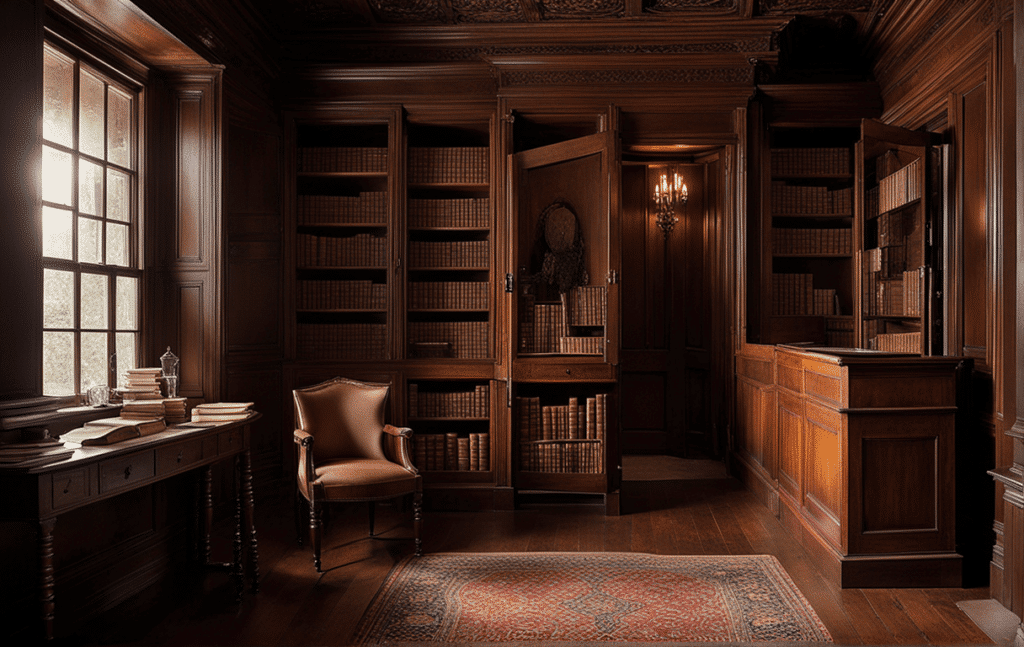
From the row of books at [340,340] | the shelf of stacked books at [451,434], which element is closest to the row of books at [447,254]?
the row of books at [340,340]

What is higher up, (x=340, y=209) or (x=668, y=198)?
(x=668, y=198)

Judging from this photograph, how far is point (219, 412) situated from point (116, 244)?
3.85 feet

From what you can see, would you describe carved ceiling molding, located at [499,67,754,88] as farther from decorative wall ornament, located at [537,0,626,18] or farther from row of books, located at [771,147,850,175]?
row of books, located at [771,147,850,175]

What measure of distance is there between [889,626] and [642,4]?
4.36 metres

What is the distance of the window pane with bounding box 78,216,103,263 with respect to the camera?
11.9ft

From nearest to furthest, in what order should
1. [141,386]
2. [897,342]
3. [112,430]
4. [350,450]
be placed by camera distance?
[112,430] < [141,386] < [350,450] < [897,342]

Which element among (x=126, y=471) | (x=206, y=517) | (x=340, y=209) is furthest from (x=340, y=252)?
(x=126, y=471)

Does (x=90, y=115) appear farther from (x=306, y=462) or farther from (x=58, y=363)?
(x=306, y=462)

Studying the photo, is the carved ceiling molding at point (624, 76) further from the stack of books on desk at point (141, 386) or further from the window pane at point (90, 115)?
the stack of books on desk at point (141, 386)

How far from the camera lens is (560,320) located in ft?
17.3

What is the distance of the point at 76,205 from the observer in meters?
3.57

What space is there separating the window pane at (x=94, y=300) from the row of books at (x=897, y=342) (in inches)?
189

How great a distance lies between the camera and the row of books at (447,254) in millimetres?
5547

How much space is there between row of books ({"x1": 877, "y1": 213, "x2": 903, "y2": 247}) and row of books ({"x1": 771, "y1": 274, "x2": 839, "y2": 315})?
1.12 meters
